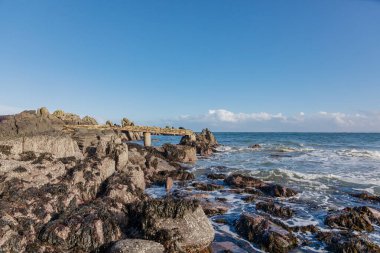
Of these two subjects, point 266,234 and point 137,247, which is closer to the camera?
point 137,247

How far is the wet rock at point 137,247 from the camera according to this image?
8.21 metres

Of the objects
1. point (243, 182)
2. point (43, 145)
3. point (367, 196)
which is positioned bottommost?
point (367, 196)

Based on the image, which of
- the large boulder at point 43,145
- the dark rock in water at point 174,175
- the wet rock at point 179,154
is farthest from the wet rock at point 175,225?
the wet rock at point 179,154

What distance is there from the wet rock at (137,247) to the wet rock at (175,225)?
599mm

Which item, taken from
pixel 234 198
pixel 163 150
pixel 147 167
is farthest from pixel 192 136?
pixel 234 198

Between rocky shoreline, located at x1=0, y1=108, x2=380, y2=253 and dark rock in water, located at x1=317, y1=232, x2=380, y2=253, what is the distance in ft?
0.10

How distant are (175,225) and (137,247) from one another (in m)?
1.79

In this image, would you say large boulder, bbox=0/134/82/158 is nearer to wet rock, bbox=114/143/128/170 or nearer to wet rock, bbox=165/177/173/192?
wet rock, bbox=114/143/128/170

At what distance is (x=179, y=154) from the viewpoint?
1288 inches

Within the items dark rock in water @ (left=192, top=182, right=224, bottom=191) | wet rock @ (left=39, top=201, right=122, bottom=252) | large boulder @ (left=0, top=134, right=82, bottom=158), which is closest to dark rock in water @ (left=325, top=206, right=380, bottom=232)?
dark rock in water @ (left=192, top=182, right=224, bottom=191)

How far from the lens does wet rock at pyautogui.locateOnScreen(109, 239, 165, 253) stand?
8.21 m

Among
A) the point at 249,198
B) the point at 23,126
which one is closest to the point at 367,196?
the point at 249,198

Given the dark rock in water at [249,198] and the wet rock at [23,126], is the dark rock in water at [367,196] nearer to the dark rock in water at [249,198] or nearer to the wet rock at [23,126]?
the dark rock in water at [249,198]

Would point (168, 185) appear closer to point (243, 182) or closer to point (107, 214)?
point (243, 182)
